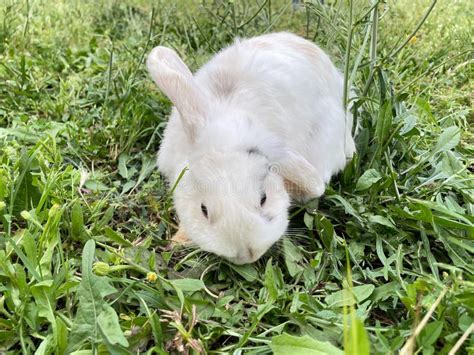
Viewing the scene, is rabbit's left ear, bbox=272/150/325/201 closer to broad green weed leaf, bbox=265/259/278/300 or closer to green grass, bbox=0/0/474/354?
green grass, bbox=0/0/474/354

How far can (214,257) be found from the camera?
235cm

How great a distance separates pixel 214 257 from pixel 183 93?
0.77m

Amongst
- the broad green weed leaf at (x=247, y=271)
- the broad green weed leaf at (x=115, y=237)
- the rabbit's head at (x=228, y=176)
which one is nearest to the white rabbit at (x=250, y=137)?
the rabbit's head at (x=228, y=176)

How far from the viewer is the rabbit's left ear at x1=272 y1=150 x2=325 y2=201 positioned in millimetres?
2412

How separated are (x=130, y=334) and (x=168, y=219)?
0.90m

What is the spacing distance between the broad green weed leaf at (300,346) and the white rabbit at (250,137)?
1.64 ft

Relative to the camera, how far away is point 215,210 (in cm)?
211

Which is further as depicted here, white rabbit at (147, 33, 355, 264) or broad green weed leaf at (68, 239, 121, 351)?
white rabbit at (147, 33, 355, 264)

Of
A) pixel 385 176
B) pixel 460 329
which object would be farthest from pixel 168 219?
pixel 460 329

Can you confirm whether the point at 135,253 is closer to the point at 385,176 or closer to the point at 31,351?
the point at 31,351

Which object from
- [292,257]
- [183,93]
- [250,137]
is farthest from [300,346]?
[183,93]

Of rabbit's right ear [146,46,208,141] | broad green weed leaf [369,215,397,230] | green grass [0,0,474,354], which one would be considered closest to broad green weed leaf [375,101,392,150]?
green grass [0,0,474,354]

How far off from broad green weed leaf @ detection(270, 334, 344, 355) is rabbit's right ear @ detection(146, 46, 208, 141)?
1.10 metres

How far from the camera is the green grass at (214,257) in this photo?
1815 millimetres
